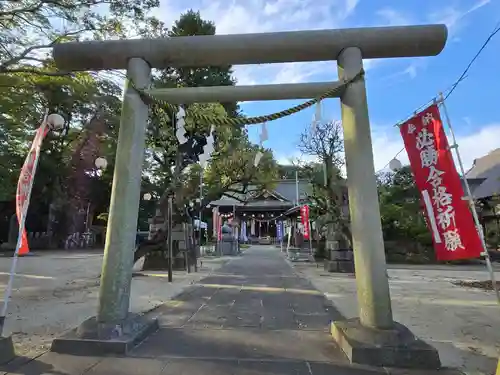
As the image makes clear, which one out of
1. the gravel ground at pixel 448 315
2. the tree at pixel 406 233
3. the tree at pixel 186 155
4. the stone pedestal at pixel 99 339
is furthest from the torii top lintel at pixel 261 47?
the tree at pixel 406 233

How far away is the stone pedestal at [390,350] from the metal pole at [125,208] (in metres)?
2.75

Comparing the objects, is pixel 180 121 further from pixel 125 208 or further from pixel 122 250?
pixel 122 250

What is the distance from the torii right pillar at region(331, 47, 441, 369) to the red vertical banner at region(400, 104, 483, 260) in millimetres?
680

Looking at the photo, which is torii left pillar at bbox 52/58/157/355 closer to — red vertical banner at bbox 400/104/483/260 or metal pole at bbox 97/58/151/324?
metal pole at bbox 97/58/151/324

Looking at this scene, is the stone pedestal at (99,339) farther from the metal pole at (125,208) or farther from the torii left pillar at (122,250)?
the metal pole at (125,208)

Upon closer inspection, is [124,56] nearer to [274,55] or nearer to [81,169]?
[274,55]

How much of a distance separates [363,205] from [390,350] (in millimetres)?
1604

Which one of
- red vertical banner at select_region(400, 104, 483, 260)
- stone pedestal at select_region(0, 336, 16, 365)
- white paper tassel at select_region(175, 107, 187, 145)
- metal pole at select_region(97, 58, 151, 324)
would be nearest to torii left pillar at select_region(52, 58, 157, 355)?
metal pole at select_region(97, 58, 151, 324)

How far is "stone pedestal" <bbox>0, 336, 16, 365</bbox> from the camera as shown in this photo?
12.4 ft

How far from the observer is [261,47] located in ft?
16.1

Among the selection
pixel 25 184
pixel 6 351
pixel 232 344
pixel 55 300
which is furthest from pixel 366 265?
pixel 55 300

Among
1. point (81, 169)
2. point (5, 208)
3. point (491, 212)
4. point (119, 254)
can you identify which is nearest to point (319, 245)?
point (491, 212)

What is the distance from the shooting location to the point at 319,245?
20.6 metres

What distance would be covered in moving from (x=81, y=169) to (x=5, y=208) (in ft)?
23.2
